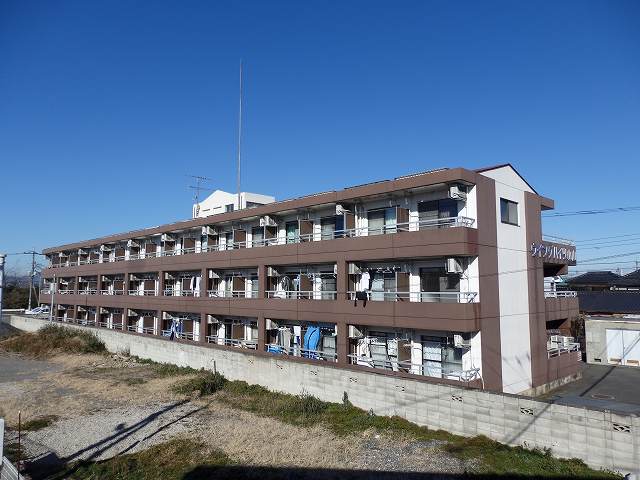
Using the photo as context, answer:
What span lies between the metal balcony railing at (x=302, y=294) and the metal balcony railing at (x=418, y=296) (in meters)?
1.88

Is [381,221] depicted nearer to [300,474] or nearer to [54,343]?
[300,474]

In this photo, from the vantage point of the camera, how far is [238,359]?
25.0m

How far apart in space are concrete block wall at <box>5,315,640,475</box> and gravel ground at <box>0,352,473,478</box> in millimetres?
1588

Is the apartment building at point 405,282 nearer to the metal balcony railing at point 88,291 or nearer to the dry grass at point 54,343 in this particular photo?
the dry grass at point 54,343

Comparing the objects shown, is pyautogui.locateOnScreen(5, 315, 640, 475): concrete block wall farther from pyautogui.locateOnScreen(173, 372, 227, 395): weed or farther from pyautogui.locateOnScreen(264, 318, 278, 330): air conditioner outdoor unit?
pyautogui.locateOnScreen(264, 318, 278, 330): air conditioner outdoor unit

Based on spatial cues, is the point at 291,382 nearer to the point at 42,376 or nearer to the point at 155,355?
the point at 155,355

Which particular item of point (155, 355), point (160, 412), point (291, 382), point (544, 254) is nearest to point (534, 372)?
point (544, 254)

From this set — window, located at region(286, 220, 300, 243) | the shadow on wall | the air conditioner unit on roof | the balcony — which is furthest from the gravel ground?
the balcony

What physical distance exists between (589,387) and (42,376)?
1273 inches

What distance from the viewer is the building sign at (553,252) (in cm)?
2317

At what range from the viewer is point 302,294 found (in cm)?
2583

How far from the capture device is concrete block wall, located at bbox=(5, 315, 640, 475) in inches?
486

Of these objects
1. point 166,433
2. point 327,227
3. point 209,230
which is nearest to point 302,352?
point 327,227

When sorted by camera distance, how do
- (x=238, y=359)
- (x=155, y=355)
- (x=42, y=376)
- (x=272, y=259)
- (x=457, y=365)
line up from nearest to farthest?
(x=457, y=365), (x=238, y=359), (x=272, y=259), (x=42, y=376), (x=155, y=355)
